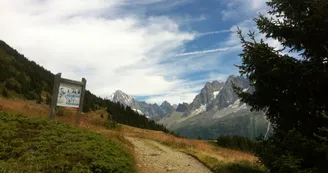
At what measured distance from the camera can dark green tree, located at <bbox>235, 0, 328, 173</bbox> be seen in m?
7.95

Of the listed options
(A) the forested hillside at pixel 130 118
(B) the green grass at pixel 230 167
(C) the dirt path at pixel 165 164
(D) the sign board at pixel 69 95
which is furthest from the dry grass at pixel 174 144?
(A) the forested hillside at pixel 130 118

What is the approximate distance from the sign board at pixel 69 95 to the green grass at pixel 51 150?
3.53 m

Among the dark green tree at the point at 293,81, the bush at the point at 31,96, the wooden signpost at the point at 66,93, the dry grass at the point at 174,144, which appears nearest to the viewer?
the dark green tree at the point at 293,81

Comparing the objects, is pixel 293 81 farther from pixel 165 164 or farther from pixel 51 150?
pixel 51 150

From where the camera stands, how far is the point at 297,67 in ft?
27.6

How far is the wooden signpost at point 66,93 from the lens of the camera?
44.4ft

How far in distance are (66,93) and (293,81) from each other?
35.6 feet

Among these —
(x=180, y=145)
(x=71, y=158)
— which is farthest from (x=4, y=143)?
(x=180, y=145)

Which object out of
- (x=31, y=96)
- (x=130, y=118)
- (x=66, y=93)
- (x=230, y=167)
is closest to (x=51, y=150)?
(x=66, y=93)

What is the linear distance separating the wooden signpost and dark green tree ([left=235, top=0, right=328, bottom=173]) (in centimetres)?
905

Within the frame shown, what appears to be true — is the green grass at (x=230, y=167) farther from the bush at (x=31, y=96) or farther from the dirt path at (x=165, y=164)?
the bush at (x=31, y=96)

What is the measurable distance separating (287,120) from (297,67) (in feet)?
5.72

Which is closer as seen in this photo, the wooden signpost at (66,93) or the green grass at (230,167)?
the green grass at (230,167)

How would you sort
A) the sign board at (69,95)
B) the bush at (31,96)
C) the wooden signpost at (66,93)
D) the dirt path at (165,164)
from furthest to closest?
1. the bush at (31,96)
2. the sign board at (69,95)
3. the wooden signpost at (66,93)
4. the dirt path at (165,164)
